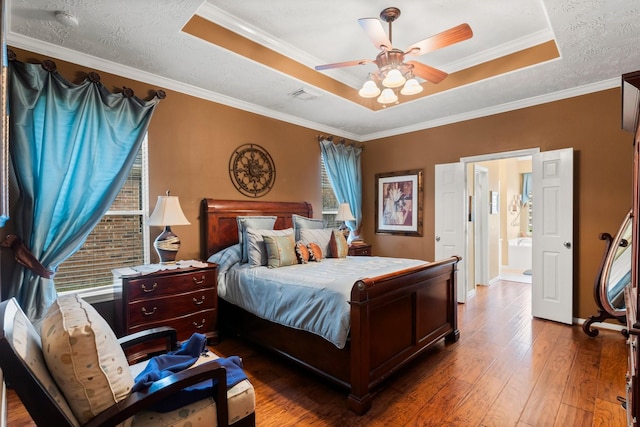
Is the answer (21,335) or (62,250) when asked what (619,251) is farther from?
(62,250)

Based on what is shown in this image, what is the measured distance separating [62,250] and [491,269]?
636cm

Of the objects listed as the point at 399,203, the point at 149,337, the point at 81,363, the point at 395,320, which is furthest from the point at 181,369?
the point at 399,203

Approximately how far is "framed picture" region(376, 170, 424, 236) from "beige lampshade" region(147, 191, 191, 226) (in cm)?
346

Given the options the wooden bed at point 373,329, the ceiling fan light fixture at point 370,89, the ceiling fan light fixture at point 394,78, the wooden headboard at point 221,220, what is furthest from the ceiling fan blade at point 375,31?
the wooden headboard at point 221,220

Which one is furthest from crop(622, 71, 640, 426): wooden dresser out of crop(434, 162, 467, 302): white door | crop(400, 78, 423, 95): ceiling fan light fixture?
crop(434, 162, 467, 302): white door

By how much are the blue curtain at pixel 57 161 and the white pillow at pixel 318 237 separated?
76.2 inches

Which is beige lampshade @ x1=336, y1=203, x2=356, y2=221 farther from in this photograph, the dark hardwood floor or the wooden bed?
the dark hardwood floor

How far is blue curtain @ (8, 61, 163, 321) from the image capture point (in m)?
2.46

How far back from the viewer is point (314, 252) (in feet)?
11.5

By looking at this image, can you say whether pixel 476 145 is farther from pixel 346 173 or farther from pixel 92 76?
pixel 92 76

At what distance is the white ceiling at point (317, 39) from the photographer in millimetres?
2344

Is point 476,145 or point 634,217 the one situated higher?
point 476,145

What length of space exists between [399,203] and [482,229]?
5.49 feet

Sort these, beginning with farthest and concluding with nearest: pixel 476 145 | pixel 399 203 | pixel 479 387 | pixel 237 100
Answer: pixel 399 203 → pixel 476 145 → pixel 237 100 → pixel 479 387
